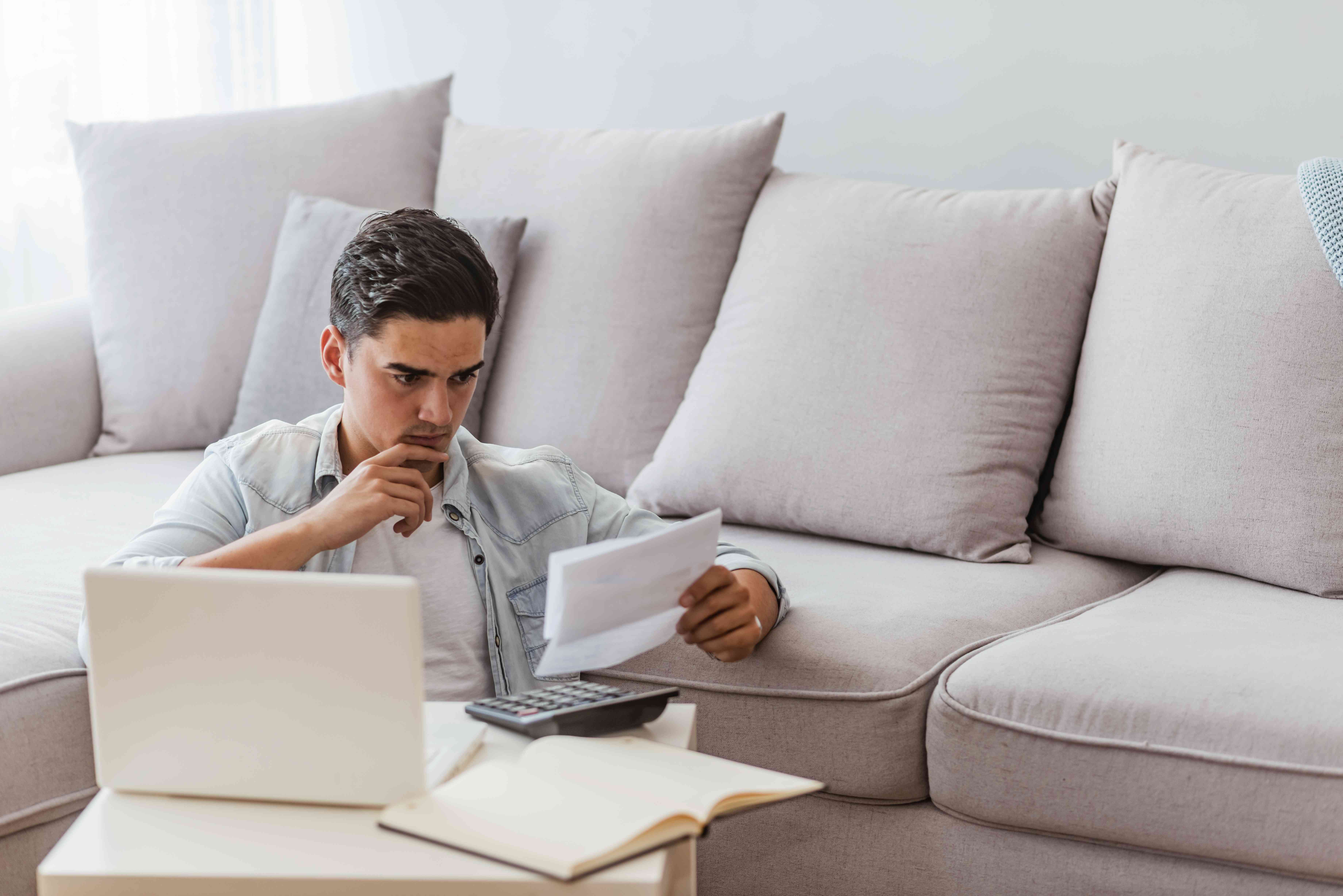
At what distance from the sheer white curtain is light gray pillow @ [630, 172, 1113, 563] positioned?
4.72 ft

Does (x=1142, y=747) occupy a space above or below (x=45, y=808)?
above

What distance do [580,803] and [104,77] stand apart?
2.64 metres

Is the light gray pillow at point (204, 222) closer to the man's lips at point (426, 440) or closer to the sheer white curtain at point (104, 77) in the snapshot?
the sheer white curtain at point (104, 77)

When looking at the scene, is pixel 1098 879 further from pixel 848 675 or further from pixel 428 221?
pixel 428 221

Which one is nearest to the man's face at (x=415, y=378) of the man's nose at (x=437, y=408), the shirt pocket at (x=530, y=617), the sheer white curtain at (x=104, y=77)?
the man's nose at (x=437, y=408)

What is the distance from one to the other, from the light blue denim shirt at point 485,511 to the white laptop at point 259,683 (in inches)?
14.4

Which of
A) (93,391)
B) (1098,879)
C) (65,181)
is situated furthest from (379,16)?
(1098,879)

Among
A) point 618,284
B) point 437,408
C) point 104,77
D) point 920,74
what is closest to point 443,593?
point 437,408

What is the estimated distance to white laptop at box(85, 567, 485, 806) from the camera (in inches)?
30.2

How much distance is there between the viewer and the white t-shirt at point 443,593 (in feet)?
4.07

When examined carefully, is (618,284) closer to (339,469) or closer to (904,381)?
(904,381)

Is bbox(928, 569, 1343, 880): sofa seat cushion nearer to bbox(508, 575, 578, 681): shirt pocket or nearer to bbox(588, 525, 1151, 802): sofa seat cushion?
bbox(588, 525, 1151, 802): sofa seat cushion

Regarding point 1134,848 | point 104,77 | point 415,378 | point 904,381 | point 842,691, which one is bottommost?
point 1134,848

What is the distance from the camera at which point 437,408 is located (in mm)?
1160
